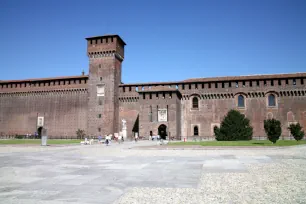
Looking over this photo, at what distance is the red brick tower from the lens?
36.1 metres

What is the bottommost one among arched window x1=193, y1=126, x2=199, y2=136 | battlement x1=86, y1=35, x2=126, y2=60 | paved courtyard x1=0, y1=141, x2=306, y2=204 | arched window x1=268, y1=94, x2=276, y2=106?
paved courtyard x1=0, y1=141, x2=306, y2=204

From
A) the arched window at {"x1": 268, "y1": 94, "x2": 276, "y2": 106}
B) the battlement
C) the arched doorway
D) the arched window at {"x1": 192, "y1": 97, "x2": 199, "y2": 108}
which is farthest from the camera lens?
the battlement

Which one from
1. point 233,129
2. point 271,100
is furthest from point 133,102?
point 271,100

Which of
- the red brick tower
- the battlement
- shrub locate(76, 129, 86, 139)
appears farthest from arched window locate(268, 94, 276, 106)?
shrub locate(76, 129, 86, 139)

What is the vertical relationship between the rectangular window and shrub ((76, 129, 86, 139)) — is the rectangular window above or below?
above

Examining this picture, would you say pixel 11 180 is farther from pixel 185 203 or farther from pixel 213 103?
pixel 213 103

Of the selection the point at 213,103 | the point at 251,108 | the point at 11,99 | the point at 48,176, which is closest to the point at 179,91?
the point at 213,103

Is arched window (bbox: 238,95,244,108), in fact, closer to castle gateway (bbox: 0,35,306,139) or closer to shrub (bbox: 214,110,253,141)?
castle gateway (bbox: 0,35,306,139)

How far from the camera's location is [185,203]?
440cm

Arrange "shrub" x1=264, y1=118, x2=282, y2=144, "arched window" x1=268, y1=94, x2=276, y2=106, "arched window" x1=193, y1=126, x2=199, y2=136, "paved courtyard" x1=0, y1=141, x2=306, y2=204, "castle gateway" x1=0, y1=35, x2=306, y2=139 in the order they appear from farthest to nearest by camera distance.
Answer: "arched window" x1=193, y1=126, x2=199, y2=136 → "arched window" x1=268, y1=94, x2=276, y2=106 → "castle gateway" x1=0, y1=35, x2=306, y2=139 → "shrub" x1=264, y1=118, x2=282, y2=144 → "paved courtyard" x1=0, y1=141, x2=306, y2=204

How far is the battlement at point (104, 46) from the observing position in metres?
36.8

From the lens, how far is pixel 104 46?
122 feet

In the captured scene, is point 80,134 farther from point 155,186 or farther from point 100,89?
point 155,186

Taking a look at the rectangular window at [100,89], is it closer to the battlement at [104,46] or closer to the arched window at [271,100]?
the battlement at [104,46]
